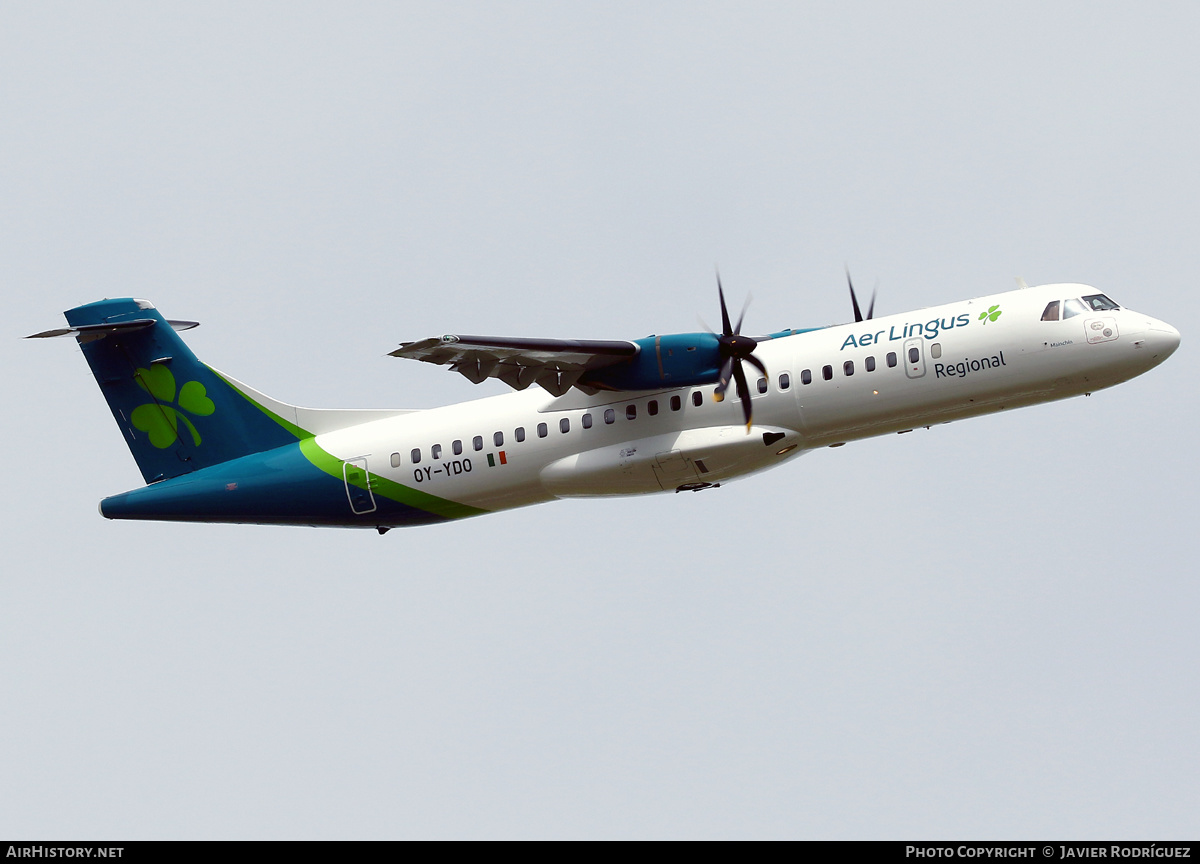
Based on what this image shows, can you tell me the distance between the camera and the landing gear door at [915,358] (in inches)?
1194

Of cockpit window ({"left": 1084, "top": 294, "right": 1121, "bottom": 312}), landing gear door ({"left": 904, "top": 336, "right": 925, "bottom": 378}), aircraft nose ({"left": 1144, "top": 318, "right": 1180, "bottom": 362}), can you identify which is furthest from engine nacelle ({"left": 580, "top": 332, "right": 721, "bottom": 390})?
aircraft nose ({"left": 1144, "top": 318, "right": 1180, "bottom": 362})

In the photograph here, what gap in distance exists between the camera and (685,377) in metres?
31.0

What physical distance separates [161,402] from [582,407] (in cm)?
1082

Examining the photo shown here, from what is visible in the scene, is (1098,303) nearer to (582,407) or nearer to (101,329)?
(582,407)

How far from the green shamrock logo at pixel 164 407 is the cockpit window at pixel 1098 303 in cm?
2033

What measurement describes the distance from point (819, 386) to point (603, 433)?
190 inches

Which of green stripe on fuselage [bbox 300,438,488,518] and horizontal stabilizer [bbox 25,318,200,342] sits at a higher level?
horizontal stabilizer [bbox 25,318,200,342]

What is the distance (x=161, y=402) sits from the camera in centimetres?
3584

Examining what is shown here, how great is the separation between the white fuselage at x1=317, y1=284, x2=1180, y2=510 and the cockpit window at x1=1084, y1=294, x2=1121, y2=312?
0.16 m

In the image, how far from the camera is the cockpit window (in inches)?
1186

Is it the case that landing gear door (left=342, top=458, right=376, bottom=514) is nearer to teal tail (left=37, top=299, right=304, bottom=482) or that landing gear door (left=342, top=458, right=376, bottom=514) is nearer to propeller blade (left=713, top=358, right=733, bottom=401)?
teal tail (left=37, top=299, right=304, bottom=482)

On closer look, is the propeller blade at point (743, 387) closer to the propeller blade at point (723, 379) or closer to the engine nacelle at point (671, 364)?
the propeller blade at point (723, 379)

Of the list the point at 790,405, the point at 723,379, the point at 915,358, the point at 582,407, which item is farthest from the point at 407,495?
the point at 915,358
